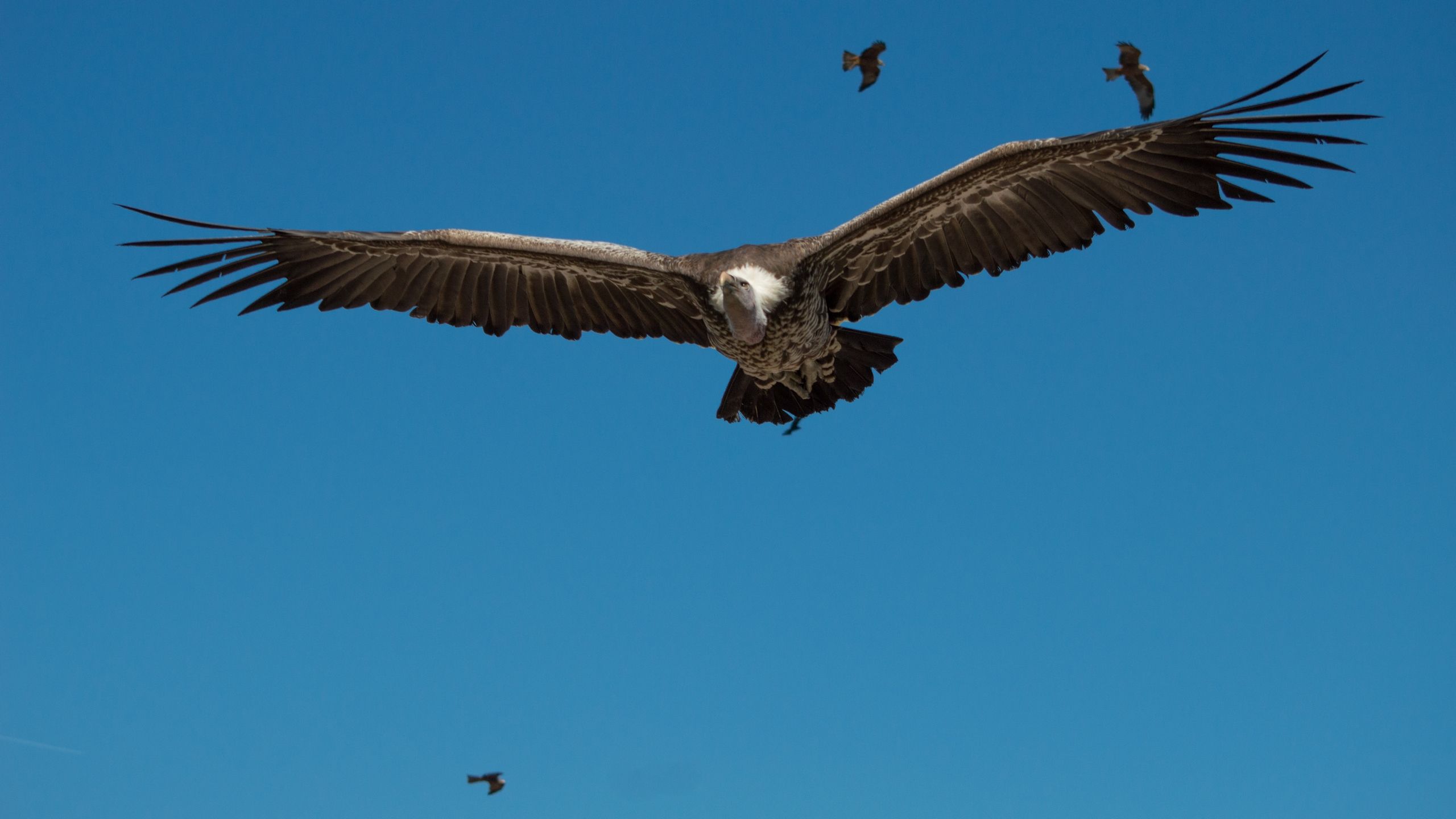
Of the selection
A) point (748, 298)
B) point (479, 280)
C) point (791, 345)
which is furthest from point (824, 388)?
point (479, 280)

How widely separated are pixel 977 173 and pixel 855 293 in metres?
1.62

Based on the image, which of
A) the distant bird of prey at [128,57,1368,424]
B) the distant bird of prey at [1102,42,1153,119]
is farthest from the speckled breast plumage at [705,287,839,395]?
the distant bird of prey at [1102,42,1153,119]

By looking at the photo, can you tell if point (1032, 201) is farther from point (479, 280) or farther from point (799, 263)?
point (479, 280)

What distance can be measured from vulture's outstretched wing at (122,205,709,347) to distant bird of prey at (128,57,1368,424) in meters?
0.01

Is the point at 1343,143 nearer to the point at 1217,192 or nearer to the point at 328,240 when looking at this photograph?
the point at 1217,192

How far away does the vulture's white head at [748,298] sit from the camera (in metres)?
9.18

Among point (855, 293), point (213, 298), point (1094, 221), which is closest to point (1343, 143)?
point (1094, 221)

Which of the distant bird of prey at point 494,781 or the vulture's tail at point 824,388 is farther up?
the vulture's tail at point 824,388

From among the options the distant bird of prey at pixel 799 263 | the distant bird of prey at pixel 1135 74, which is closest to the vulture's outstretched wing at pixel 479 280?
the distant bird of prey at pixel 799 263

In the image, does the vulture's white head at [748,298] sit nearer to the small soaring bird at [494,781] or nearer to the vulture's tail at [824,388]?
the vulture's tail at [824,388]

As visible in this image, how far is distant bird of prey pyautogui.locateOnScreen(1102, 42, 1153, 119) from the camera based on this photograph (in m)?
10.4

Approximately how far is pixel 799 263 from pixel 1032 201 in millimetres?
1920

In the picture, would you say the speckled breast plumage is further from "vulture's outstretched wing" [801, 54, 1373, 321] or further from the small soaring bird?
the small soaring bird

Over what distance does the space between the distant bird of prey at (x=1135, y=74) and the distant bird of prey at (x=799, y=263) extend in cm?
163
